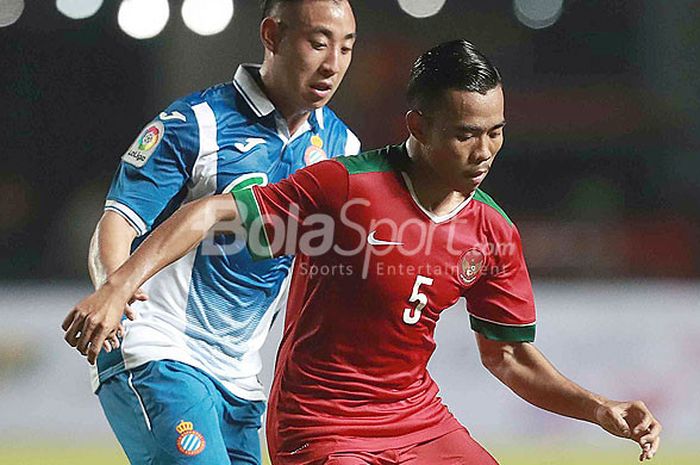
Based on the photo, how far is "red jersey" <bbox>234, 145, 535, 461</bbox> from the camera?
9.55ft

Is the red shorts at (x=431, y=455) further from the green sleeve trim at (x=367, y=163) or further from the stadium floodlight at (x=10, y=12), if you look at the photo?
the stadium floodlight at (x=10, y=12)

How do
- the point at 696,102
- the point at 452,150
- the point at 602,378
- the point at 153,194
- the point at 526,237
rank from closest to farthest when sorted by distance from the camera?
the point at 452,150
the point at 153,194
the point at 602,378
the point at 526,237
the point at 696,102

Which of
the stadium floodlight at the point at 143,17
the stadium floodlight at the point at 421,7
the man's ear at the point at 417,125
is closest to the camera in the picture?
the man's ear at the point at 417,125

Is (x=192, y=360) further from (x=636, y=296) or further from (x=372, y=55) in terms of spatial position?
(x=372, y=55)

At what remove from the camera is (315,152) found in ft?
11.5

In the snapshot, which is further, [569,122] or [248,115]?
[569,122]

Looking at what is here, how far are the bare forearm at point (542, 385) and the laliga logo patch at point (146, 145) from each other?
109cm

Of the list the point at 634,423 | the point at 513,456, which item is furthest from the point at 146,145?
the point at 513,456

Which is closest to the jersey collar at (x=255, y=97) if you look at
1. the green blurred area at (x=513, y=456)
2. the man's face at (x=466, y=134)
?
the man's face at (x=466, y=134)

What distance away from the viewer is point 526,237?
7.75 m

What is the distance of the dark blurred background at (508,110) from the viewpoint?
760 cm

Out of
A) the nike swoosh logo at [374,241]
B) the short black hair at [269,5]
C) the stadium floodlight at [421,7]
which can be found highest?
the stadium floodlight at [421,7]

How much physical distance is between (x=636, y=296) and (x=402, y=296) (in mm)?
3981

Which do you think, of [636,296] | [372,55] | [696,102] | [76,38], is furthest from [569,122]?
[76,38]
